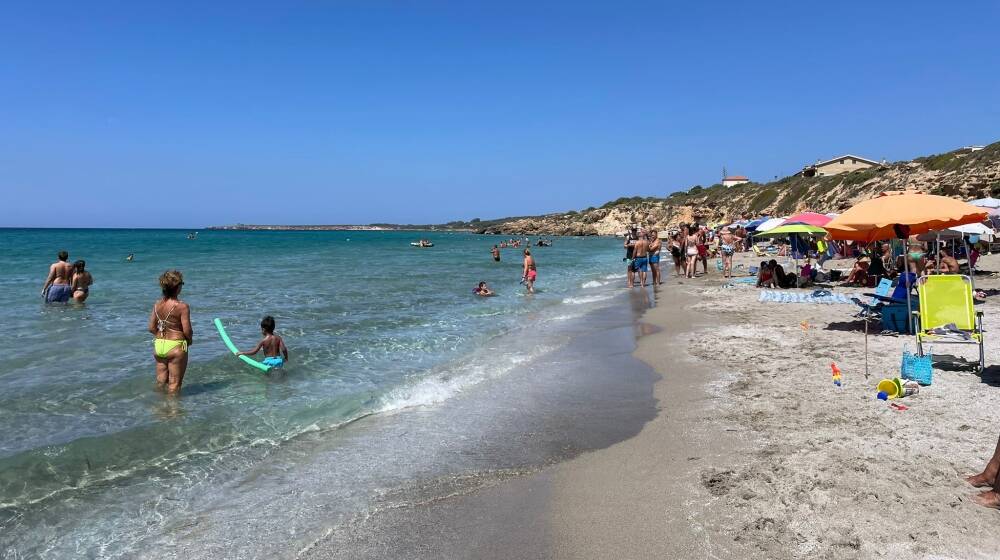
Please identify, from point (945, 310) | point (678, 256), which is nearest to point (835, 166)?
point (678, 256)

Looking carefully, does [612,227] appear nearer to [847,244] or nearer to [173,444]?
[847,244]

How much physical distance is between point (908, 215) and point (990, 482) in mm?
5145

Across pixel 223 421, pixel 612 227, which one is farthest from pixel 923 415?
pixel 612 227

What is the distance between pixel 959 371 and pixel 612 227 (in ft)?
298

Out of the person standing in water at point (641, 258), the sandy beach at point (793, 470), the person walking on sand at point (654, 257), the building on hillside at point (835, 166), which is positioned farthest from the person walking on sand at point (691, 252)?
the building on hillside at point (835, 166)

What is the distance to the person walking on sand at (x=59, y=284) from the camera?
1415 cm

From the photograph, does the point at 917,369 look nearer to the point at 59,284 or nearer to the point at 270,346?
the point at 270,346

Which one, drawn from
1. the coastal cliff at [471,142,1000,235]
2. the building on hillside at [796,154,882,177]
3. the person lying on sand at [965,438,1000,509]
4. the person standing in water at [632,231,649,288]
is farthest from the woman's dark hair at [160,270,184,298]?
the building on hillside at [796,154,882,177]

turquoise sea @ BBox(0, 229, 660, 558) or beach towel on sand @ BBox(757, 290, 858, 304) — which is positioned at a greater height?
beach towel on sand @ BBox(757, 290, 858, 304)

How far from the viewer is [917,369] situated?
225 inches

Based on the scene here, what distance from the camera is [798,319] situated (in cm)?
1024

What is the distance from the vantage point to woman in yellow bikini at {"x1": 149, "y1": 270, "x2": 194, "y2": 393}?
662cm

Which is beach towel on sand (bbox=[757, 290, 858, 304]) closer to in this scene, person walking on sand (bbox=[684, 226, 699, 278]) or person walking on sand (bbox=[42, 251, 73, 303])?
person walking on sand (bbox=[684, 226, 699, 278])

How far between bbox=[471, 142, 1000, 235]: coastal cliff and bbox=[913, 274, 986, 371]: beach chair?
28540mm
